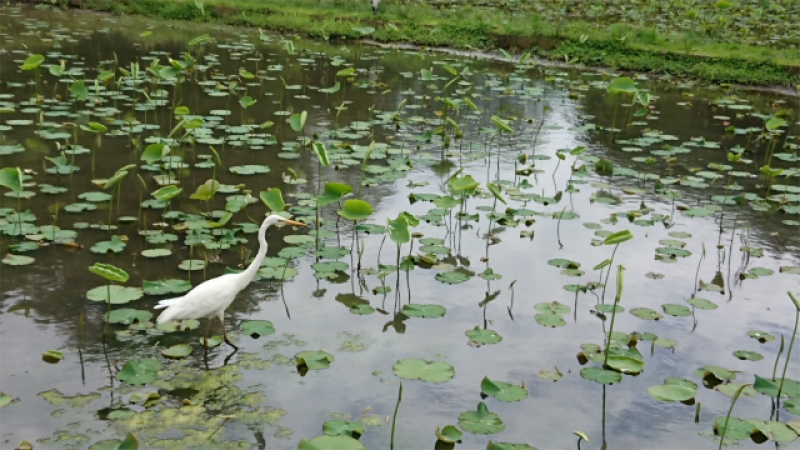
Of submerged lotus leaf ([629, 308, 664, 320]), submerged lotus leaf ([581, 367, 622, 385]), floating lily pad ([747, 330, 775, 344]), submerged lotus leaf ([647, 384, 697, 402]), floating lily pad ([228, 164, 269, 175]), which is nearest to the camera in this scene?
submerged lotus leaf ([647, 384, 697, 402])

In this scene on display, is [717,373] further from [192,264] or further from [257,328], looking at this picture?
[192,264]

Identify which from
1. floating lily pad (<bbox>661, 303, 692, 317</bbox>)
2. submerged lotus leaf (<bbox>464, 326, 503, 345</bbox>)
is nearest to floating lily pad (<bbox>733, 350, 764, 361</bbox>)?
floating lily pad (<bbox>661, 303, 692, 317</bbox>)

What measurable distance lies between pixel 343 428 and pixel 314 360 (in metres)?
0.57

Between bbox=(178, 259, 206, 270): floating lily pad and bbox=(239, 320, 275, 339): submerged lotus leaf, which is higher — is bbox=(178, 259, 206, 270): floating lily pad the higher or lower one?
the higher one

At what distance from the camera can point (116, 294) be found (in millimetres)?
4160

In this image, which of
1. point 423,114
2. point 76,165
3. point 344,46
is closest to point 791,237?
point 423,114

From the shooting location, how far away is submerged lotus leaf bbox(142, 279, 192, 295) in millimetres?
4258

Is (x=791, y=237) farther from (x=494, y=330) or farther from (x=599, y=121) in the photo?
(x=599, y=121)

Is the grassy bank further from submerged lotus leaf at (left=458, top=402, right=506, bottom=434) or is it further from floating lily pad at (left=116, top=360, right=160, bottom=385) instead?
floating lily pad at (left=116, top=360, right=160, bottom=385)

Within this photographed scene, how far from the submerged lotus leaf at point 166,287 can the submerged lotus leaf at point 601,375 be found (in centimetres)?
210

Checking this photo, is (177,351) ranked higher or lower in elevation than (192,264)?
lower

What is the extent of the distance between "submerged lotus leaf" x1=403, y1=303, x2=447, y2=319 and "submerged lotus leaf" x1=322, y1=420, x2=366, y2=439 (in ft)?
3.55

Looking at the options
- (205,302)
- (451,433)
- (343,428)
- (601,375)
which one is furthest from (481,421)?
(205,302)

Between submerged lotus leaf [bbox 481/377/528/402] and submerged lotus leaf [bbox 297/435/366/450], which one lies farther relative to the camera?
submerged lotus leaf [bbox 481/377/528/402]
